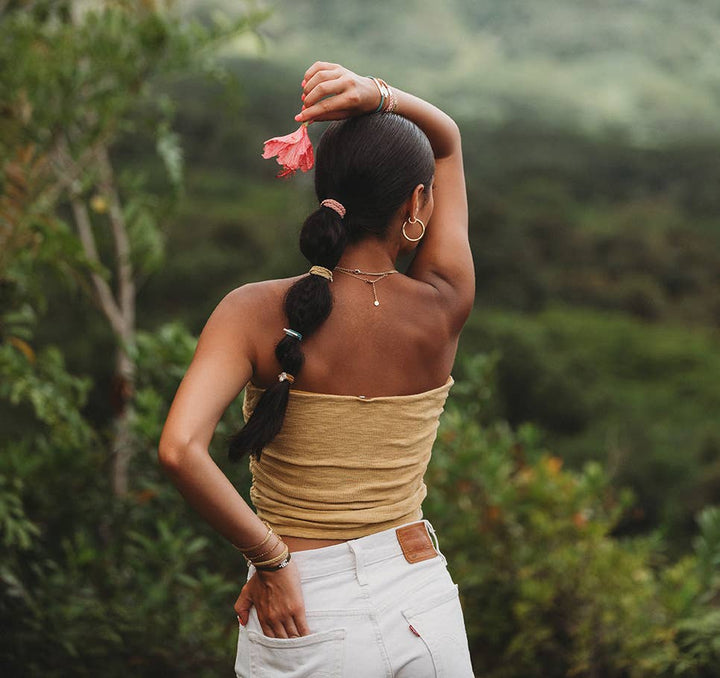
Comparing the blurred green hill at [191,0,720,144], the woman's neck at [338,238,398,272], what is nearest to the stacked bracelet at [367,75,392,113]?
the woman's neck at [338,238,398,272]

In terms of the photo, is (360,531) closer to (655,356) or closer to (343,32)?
(655,356)

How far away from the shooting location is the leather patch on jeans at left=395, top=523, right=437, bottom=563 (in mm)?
1846

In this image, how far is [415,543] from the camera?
1.87 meters

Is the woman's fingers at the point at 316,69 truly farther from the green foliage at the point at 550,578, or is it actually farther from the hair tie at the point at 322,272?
the green foliage at the point at 550,578

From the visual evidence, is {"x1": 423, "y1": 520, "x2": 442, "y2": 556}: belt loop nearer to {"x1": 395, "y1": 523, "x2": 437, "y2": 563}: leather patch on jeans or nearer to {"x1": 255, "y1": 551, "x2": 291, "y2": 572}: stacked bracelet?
{"x1": 395, "y1": 523, "x2": 437, "y2": 563}: leather patch on jeans

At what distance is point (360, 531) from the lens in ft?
5.97

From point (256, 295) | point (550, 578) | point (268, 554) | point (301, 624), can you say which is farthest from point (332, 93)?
point (550, 578)

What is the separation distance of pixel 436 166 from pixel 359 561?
92 centimetres

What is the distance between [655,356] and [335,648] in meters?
13.5

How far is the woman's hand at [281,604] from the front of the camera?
172 centimetres

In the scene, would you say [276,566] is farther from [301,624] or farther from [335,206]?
[335,206]

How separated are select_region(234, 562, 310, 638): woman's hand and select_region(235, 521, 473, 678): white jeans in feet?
0.06

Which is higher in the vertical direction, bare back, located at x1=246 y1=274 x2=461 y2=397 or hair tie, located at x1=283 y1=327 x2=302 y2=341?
hair tie, located at x1=283 y1=327 x2=302 y2=341

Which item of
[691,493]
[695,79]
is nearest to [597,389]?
[691,493]
